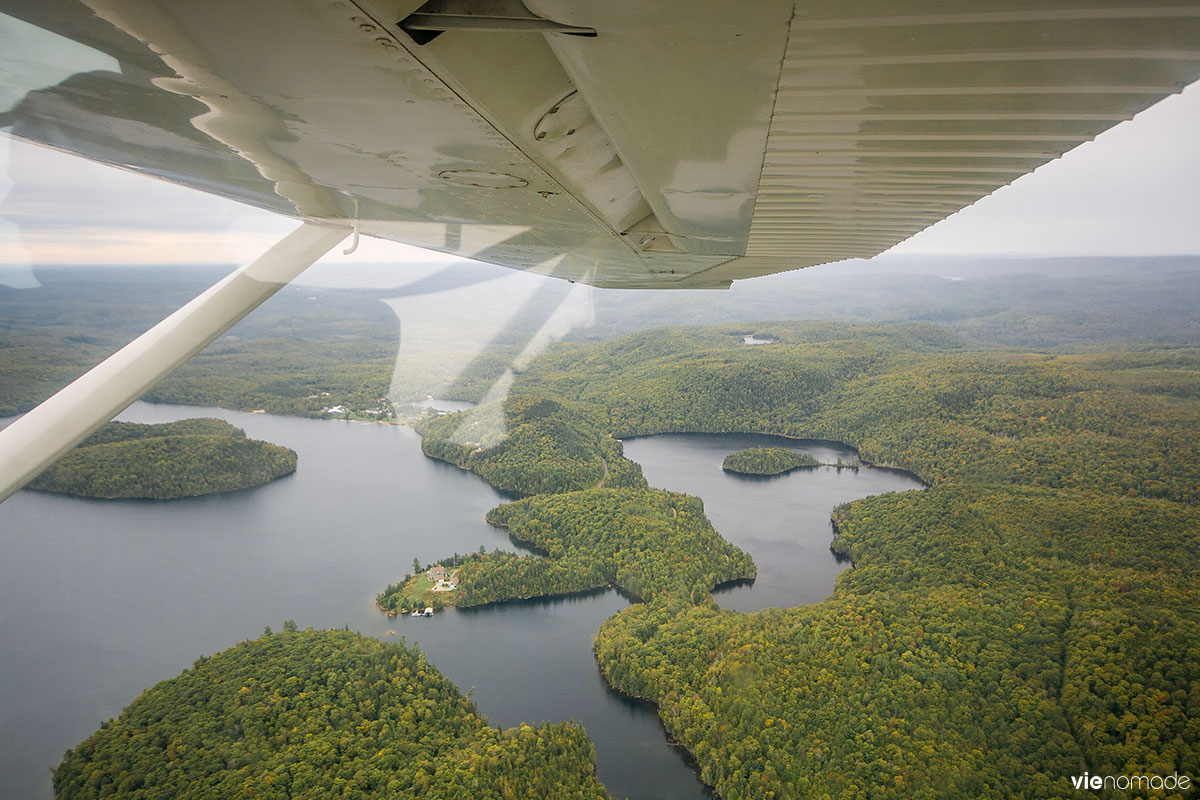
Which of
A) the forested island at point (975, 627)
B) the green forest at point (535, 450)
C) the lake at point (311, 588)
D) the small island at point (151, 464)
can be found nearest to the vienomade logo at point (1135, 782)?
the forested island at point (975, 627)

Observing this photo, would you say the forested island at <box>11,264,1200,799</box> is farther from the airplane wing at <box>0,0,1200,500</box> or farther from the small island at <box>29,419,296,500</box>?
the small island at <box>29,419,296,500</box>

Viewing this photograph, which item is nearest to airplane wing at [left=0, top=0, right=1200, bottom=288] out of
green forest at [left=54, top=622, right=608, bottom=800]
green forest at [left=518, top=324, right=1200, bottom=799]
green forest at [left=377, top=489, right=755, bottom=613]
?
green forest at [left=54, top=622, right=608, bottom=800]

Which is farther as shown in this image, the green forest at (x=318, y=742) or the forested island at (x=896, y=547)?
the forested island at (x=896, y=547)

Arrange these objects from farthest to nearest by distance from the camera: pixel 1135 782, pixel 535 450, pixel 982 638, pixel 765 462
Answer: pixel 765 462
pixel 535 450
pixel 982 638
pixel 1135 782

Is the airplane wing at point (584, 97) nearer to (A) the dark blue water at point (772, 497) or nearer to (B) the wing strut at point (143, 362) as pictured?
(B) the wing strut at point (143, 362)

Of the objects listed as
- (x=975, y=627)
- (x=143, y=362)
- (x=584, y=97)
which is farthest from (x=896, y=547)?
(x=584, y=97)

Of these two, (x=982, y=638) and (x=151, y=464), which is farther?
(x=151, y=464)

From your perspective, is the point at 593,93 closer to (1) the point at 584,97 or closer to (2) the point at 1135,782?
(1) the point at 584,97
